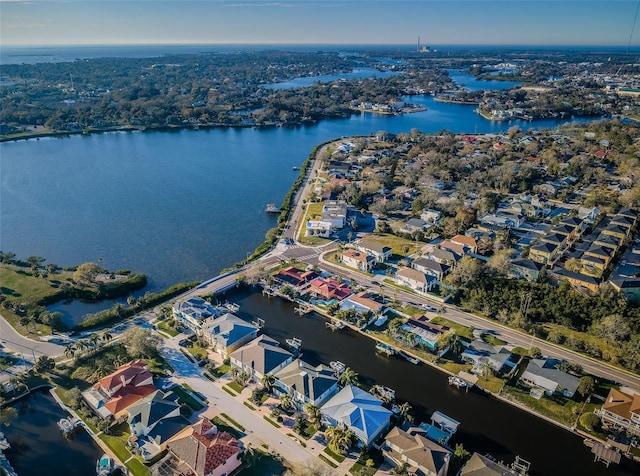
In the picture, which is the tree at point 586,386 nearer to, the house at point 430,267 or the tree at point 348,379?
the tree at point 348,379

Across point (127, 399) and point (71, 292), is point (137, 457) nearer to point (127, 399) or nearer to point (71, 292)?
point (127, 399)

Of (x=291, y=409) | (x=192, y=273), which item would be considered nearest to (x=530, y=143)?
(x=192, y=273)

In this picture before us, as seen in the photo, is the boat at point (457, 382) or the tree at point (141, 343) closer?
the boat at point (457, 382)

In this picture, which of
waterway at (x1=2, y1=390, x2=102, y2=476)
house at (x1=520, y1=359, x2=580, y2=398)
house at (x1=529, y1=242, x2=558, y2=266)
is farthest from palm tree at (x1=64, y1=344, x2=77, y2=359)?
house at (x1=529, y1=242, x2=558, y2=266)

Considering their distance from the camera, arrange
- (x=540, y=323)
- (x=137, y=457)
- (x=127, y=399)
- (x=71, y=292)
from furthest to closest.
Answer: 1. (x=71, y=292)
2. (x=540, y=323)
3. (x=127, y=399)
4. (x=137, y=457)

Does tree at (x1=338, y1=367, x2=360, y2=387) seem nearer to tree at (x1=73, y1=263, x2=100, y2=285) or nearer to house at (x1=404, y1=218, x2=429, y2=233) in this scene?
house at (x1=404, y1=218, x2=429, y2=233)

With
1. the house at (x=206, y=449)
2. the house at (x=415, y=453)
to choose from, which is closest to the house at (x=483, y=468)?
the house at (x=415, y=453)

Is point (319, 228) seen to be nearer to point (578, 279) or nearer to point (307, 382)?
point (307, 382)
